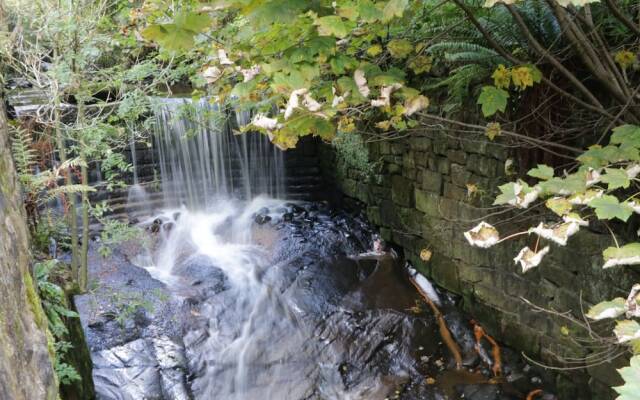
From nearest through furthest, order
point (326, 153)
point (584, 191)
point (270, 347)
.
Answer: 1. point (584, 191)
2. point (270, 347)
3. point (326, 153)

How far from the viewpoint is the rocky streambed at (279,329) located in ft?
13.8

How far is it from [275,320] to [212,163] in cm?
383

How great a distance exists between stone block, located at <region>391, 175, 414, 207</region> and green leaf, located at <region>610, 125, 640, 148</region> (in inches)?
130

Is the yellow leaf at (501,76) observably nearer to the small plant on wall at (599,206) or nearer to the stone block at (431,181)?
the small plant on wall at (599,206)

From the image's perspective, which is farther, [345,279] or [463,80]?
[345,279]

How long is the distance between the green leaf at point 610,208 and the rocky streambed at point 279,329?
2.74m

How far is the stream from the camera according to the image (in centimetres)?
421

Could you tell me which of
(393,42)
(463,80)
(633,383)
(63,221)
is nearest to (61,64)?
(63,221)

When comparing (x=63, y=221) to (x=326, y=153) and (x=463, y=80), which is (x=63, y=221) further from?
(x=326, y=153)

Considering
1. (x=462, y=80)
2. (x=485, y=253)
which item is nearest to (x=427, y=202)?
(x=485, y=253)

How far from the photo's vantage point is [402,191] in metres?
5.66

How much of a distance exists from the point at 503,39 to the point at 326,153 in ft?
16.9

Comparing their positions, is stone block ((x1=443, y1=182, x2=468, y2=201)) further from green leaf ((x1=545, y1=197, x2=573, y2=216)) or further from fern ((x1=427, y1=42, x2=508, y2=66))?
green leaf ((x1=545, y1=197, x2=573, y2=216))

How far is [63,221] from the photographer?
4.54m
